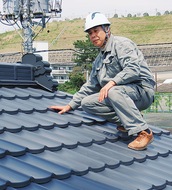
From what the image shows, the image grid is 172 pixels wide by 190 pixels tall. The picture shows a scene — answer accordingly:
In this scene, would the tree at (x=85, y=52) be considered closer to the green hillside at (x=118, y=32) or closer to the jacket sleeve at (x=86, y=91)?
the green hillside at (x=118, y=32)

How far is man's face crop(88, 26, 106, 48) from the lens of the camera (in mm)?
4660

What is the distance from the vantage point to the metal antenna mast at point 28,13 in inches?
1423

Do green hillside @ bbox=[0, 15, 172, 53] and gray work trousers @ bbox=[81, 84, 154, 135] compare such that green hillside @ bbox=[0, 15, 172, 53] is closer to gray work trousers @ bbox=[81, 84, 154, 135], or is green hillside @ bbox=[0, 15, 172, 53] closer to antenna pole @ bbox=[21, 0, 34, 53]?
antenna pole @ bbox=[21, 0, 34, 53]

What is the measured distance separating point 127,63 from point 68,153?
3.51ft

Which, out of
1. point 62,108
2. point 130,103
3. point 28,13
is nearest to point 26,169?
point 130,103

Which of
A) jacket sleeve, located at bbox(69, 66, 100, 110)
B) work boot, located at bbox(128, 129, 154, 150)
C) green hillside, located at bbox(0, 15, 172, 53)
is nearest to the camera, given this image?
work boot, located at bbox(128, 129, 154, 150)

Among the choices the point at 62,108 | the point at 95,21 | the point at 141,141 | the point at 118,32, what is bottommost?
the point at 118,32

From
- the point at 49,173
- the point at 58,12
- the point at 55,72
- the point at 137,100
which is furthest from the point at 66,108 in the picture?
the point at 55,72

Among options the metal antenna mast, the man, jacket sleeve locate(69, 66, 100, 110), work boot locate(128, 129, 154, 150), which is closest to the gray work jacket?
the man

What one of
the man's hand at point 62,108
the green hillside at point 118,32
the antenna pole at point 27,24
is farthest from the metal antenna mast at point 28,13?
the green hillside at point 118,32

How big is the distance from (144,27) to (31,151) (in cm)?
9536

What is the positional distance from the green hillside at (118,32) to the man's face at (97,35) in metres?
76.5

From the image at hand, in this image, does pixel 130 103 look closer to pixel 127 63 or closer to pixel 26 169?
pixel 127 63

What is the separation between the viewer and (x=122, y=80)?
4523 mm
